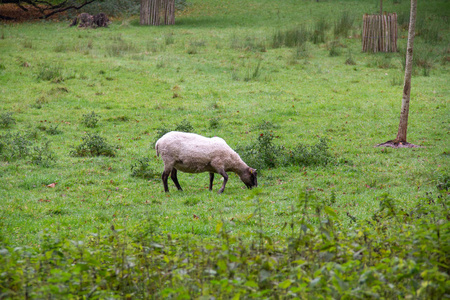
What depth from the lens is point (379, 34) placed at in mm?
26281

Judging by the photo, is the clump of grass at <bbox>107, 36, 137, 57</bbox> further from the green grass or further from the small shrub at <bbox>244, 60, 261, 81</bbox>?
the small shrub at <bbox>244, 60, 261, 81</bbox>

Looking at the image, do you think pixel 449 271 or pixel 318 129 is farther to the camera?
pixel 318 129

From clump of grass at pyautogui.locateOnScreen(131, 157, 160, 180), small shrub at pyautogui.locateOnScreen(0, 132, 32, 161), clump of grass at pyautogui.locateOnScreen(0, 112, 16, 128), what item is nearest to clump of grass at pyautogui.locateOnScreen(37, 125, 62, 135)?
clump of grass at pyautogui.locateOnScreen(0, 112, 16, 128)

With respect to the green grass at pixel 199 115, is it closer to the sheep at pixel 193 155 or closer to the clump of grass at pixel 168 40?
the clump of grass at pixel 168 40

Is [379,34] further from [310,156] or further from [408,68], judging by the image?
[310,156]

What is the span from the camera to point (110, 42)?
91.4 ft

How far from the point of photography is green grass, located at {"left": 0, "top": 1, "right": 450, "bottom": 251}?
9141 millimetres

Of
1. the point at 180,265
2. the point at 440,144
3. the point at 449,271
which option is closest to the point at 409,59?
the point at 440,144

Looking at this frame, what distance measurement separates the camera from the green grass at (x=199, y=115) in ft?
30.0

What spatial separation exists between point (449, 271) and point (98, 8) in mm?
40078

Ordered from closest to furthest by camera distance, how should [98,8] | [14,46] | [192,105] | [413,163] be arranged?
1. [413,163]
2. [192,105]
3. [14,46]
4. [98,8]

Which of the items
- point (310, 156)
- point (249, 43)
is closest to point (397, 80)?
point (249, 43)

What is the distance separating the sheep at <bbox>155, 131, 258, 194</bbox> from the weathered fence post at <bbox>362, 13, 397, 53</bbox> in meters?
18.9

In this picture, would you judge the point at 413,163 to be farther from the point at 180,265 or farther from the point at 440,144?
the point at 180,265
